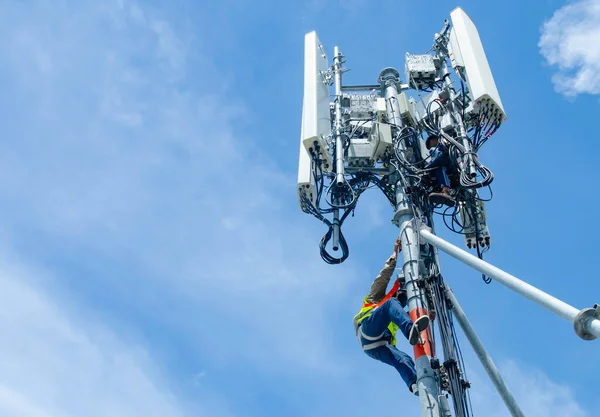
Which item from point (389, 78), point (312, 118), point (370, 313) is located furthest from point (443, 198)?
point (389, 78)

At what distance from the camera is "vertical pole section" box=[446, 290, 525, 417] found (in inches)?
287

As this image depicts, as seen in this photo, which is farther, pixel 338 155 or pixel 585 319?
pixel 338 155

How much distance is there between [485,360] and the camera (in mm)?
7566

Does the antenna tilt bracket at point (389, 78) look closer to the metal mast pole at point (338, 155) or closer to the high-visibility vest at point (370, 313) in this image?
the metal mast pole at point (338, 155)

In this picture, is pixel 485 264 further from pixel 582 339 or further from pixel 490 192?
pixel 490 192

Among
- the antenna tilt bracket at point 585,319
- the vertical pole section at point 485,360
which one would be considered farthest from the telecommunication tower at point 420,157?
the antenna tilt bracket at point 585,319

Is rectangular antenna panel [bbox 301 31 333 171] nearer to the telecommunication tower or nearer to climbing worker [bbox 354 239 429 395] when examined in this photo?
the telecommunication tower

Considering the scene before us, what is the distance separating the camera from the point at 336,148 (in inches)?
382

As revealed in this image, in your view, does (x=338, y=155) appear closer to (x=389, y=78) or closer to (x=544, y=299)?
(x=389, y=78)

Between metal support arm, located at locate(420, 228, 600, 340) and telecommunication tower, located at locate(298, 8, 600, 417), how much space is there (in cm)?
23

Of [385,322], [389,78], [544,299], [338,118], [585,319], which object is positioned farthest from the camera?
[389,78]

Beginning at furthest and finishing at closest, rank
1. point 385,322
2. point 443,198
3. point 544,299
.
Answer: point 443,198 < point 385,322 < point 544,299

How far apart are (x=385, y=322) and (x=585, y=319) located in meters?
3.79

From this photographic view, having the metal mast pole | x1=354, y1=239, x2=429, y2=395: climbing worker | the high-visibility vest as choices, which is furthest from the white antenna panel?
the high-visibility vest
